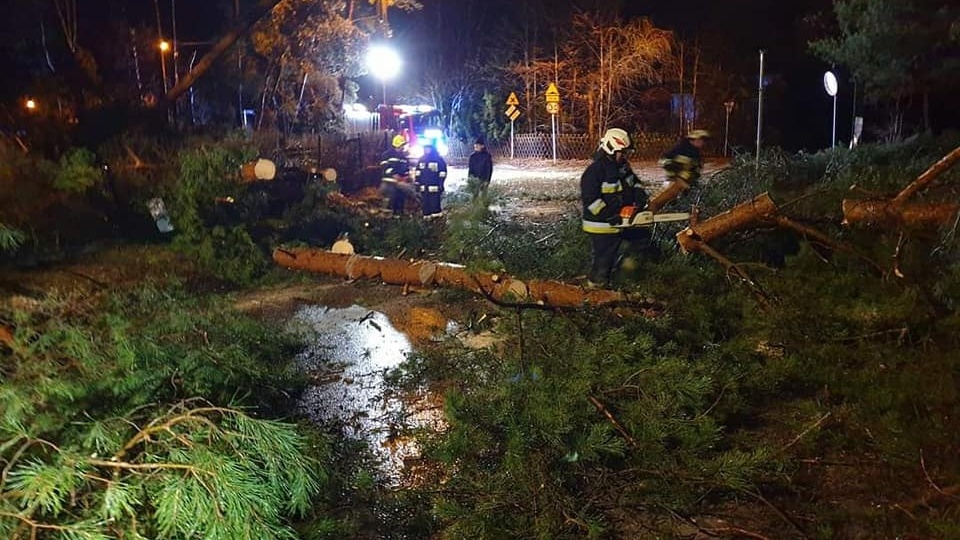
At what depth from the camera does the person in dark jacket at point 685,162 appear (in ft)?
26.3

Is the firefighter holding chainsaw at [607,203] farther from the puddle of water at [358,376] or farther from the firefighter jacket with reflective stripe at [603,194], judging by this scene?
the puddle of water at [358,376]

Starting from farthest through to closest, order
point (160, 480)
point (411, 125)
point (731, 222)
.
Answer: point (411, 125)
point (731, 222)
point (160, 480)

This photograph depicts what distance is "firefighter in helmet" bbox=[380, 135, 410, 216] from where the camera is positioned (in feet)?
42.9

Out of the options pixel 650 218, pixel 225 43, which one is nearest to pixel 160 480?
pixel 650 218

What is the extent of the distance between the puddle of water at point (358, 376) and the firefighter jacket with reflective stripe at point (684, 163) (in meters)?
3.37

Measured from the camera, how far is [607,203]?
6.73 meters

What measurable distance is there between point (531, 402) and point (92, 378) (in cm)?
196

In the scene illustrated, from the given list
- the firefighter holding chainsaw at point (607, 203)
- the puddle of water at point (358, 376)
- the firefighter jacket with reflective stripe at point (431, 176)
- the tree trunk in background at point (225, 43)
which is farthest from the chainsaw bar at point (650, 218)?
the tree trunk in background at point (225, 43)

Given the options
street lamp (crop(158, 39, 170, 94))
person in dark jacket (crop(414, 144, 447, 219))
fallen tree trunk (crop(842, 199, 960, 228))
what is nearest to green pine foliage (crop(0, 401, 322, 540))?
fallen tree trunk (crop(842, 199, 960, 228))

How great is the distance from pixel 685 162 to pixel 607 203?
1786mm

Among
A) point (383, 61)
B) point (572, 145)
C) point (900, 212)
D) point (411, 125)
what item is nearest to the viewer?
point (900, 212)

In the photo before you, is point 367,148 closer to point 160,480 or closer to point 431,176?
point 431,176

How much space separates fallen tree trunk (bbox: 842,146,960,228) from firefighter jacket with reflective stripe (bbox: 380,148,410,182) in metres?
8.56

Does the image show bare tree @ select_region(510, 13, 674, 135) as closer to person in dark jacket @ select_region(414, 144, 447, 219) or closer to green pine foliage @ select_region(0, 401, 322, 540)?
person in dark jacket @ select_region(414, 144, 447, 219)
